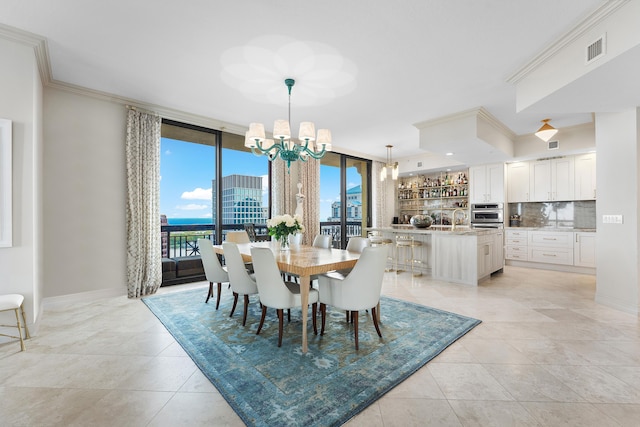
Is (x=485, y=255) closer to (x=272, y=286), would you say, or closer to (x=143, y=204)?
(x=272, y=286)

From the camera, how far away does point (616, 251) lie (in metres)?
3.56

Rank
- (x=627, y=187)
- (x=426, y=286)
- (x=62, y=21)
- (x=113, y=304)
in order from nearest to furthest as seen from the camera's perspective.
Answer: (x=62, y=21)
(x=627, y=187)
(x=113, y=304)
(x=426, y=286)

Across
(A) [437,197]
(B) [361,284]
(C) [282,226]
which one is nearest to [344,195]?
(A) [437,197]

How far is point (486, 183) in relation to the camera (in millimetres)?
6809

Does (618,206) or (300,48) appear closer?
(300,48)

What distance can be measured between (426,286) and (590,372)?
8.30ft

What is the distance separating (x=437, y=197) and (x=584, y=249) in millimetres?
3236

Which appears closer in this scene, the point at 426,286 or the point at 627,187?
the point at 627,187

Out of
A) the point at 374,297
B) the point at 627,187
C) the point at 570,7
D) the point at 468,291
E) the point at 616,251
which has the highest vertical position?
the point at 570,7

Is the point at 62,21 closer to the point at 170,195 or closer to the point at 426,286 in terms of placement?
the point at 170,195

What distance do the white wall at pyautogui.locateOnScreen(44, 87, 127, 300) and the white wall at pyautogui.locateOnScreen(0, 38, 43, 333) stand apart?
96 cm

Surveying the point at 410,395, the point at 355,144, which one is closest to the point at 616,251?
the point at 410,395

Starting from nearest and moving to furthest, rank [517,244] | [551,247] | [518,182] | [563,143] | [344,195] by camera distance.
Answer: [563,143] → [551,247] → [517,244] → [518,182] → [344,195]

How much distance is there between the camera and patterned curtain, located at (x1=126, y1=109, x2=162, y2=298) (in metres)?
4.09
